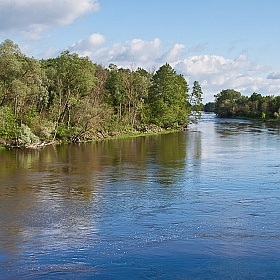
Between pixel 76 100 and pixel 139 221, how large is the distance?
1871 inches

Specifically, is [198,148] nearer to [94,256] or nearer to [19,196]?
[19,196]

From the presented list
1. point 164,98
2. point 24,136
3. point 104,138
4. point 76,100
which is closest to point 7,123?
point 24,136

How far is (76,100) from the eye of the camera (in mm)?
66875

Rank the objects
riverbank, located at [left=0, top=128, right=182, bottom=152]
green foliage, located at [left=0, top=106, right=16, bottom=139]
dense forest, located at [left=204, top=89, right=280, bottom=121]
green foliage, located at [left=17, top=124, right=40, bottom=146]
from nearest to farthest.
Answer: green foliage, located at [left=0, top=106, right=16, bottom=139] → green foliage, located at [left=17, top=124, right=40, bottom=146] → riverbank, located at [left=0, top=128, right=182, bottom=152] → dense forest, located at [left=204, top=89, right=280, bottom=121]

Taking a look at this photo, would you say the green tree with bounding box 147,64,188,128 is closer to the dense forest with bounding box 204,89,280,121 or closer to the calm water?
the calm water

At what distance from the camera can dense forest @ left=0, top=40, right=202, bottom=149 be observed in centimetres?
5519

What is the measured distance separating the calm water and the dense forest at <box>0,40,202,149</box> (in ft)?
53.3

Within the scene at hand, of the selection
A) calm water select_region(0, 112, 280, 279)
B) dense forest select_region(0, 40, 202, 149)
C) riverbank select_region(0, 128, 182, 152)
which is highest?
dense forest select_region(0, 40, 202, 149)

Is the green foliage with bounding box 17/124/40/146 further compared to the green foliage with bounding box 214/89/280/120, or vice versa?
the green foliage with bounding box 214/89/280/120

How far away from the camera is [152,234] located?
19125mm

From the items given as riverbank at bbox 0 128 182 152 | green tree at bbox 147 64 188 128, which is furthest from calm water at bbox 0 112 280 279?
green tree at bbox 147 64 188 128

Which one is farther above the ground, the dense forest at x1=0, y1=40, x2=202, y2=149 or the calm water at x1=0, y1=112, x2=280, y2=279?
the dense forest at x1=0, y1=40, x2=202, y2=149

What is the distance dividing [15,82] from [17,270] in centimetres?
4061

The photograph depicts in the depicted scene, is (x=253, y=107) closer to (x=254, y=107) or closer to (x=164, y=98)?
(x=254, y=107)
